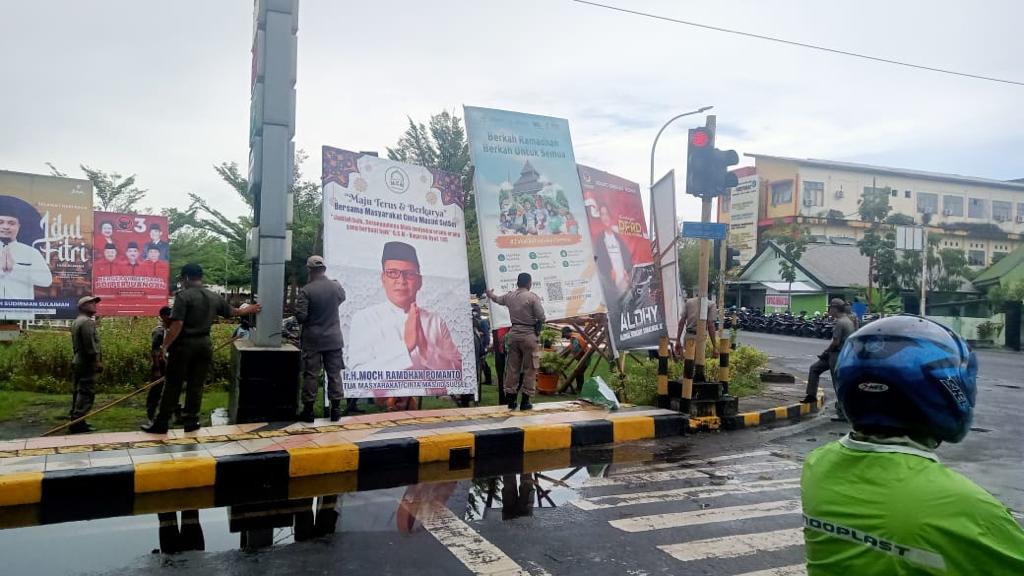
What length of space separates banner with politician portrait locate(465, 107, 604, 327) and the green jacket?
743cm

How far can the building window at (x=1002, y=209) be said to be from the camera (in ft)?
185

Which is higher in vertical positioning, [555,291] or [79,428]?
[555,291]

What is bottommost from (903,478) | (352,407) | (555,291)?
(352,407)

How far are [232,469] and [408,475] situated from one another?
1.46m

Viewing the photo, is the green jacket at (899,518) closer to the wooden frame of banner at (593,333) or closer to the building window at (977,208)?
the wooden frame of banner at (593,333)

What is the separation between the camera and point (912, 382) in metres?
1.63

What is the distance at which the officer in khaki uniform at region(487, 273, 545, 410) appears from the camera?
8.66m

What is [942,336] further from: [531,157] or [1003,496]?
[531,157]

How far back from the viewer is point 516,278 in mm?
9484

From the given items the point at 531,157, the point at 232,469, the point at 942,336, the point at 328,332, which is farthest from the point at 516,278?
the point at 942,336

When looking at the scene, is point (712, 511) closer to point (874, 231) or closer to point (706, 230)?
point (706, 230)

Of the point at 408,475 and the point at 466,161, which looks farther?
the point at 466,161

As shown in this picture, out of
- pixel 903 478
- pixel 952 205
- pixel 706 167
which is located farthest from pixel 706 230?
pixel 952 205

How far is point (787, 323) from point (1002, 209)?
35.8 metres
